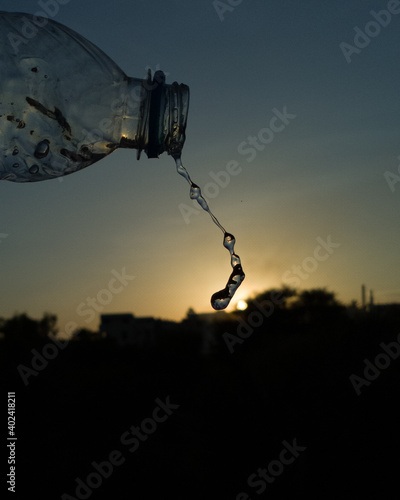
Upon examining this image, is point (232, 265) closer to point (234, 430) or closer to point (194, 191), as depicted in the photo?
point (194, 191)

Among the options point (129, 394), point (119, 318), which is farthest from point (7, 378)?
point (119, 318)

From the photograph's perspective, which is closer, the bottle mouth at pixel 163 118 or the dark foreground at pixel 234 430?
the bottle mouth at pixel 163 118

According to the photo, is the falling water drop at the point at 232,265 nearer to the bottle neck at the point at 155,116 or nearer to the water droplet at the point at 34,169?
the bottle neck at the point at 155,116

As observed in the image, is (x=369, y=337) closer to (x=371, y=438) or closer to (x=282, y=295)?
(x=371, y=438)

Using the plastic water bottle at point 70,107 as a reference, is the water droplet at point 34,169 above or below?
below

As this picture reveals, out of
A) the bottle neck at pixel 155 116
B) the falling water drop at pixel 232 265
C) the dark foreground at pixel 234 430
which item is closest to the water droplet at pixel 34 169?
the bottle neck at pixel 155 116

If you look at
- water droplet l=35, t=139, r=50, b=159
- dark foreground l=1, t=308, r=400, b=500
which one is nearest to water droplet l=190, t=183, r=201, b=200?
water droplet l=35, t=139, r=50, b=159

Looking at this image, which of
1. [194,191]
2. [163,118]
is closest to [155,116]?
[163,118]

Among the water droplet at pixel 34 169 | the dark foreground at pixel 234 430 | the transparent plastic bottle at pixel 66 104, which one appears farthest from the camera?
the dark foreground at pixel 234 430
